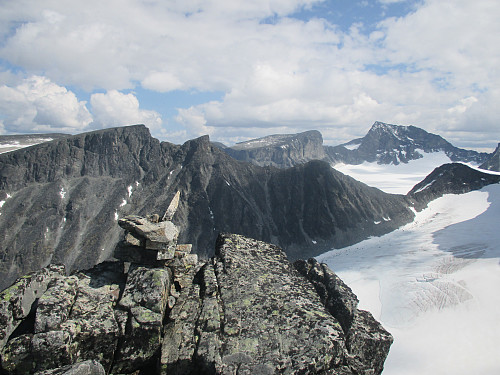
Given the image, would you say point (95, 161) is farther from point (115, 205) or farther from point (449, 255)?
point (449, 255)

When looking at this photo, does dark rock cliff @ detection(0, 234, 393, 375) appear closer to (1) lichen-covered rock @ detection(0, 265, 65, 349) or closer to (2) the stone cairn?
(1) lichen-covered rock @ detection(0, 265, 65, 349)

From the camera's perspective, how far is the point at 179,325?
756 centimetres

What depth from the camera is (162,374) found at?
261 inches

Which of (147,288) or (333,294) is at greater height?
(147,288)

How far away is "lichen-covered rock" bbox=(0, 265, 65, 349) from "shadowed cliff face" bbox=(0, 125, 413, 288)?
130277mm

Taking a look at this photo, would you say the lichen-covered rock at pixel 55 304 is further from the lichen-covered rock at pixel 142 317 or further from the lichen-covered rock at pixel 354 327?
the lichen-covered rock at pixel 354 327

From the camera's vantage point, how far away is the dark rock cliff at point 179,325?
21.0ft

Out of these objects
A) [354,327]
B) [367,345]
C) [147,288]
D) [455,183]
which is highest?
[147,288]

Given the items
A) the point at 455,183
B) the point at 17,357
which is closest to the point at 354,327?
the point at 17,357

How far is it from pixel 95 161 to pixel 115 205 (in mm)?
36648

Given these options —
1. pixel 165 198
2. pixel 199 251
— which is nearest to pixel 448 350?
pixel 199 251

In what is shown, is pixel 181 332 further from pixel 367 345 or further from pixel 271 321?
pixel 367 345

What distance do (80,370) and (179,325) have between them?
2250 millimetres

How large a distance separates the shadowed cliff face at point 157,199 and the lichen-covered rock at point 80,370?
131309mm
